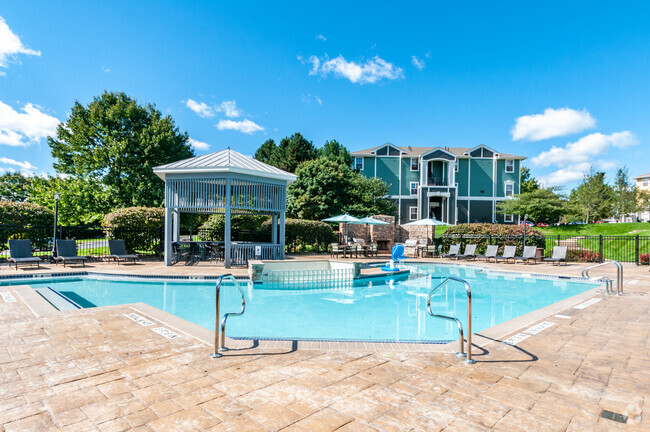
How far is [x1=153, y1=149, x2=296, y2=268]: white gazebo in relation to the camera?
13.2m

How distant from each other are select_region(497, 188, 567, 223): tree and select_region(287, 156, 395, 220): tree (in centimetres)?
1358

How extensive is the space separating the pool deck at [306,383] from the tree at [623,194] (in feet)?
126

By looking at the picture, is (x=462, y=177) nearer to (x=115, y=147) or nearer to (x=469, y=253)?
(x=469, y=253)

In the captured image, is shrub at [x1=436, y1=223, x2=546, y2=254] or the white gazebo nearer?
the white gazebo

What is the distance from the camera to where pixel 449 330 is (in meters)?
6.36

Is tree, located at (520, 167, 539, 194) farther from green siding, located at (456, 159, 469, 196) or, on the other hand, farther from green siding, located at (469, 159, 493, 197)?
green siding, located at (456, 159, 469, 196)

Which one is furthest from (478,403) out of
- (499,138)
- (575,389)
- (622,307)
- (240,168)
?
(499,138)

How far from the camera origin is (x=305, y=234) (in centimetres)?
2016

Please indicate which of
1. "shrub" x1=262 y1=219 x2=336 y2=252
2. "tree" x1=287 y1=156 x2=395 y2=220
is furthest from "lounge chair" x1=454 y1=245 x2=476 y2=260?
"tree" x1=287 y1=156 x2=395 y2=220

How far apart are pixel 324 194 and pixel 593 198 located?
94.2 feet

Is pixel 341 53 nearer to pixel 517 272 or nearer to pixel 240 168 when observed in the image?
pixel 240 168

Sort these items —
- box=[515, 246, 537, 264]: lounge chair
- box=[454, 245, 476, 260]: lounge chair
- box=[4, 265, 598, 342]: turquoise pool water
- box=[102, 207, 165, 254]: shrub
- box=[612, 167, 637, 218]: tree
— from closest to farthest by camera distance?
box=[4, 265, 598, 342]: turquoise pool water < box=[102, 207, 165, 254]: shrub < box=[515, 246, 537, 264]: lounge chair < box=[454, 245, 476, 260]: lounge chair < box=[612, 167, 637, 218]: tree

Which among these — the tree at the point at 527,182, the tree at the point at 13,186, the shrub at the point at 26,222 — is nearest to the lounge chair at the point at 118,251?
the shrub at the point at 26,222

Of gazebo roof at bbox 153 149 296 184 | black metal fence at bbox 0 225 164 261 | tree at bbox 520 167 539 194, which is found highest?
tree at bbox 520 167 539 194
